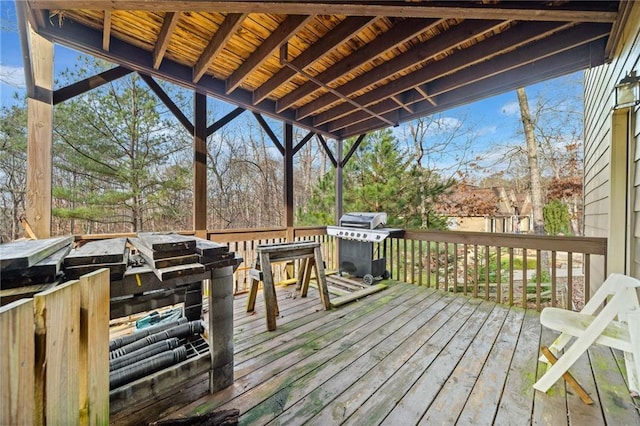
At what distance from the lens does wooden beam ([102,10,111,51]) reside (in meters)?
2.21

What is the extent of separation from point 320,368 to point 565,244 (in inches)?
118

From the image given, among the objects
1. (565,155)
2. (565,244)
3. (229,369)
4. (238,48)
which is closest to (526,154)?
(565,155)

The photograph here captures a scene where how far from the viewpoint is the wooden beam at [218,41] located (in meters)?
2.29

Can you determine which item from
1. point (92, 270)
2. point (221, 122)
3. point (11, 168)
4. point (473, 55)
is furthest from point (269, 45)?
point (11, 168)

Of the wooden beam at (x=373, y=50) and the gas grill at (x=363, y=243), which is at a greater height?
the wooden beam at (x=373, y=50)

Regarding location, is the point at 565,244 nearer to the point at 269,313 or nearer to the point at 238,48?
the point at 269,313

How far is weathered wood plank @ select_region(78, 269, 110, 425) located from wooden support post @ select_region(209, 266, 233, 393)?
0.61m

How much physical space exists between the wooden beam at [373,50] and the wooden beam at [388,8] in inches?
10.8

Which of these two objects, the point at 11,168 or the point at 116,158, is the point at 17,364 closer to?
the point at 11,168

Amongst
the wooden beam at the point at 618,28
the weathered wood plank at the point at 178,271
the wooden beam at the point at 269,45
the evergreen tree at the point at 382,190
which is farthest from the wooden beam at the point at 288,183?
the wooden beam at the point at 618,28

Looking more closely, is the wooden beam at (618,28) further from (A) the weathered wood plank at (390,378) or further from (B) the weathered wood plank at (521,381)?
(A) the weathered wood plank at (390,378)

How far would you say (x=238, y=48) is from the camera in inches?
113

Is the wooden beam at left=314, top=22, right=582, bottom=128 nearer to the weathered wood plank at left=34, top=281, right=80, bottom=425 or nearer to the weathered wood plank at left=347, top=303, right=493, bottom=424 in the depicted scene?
the weathered wood plank at left=347, top=303, right=493, bottom=424

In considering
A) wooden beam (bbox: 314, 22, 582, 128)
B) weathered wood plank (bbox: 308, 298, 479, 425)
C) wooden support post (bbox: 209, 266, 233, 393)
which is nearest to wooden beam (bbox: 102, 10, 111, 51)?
wooden support post (bbox: 209, 266, 233, 393)
